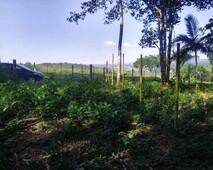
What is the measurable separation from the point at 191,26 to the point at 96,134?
56.8 ft

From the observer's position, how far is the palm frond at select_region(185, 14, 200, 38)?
68.5 ft

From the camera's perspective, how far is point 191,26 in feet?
69.2

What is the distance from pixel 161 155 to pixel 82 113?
272 centimetres

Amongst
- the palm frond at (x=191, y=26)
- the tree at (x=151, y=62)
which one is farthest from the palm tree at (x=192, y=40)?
the tree at (x=151, y=62)

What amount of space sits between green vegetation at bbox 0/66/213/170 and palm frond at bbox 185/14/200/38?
13.0 meters

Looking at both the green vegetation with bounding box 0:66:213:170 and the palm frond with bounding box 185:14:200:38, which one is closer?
the green vegetation with bounding box 0:66:213:170

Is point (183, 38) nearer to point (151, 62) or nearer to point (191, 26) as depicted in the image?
point (191, 26)

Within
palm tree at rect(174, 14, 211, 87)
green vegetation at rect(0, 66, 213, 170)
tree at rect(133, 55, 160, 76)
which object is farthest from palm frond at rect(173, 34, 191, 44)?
tree at rect(133, 55, 160, 76)

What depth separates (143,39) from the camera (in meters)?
22.1

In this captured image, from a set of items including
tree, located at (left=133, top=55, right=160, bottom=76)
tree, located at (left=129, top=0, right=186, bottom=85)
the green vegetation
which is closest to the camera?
the green vegetation

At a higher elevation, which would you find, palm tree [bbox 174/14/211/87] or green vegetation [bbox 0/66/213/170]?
palm tree [bbox 174/14/211/87]

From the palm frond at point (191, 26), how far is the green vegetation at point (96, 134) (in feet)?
42.6

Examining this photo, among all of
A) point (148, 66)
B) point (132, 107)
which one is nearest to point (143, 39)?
point (132, 107)

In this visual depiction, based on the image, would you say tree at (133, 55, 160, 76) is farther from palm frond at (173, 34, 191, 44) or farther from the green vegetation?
the green vegetation
